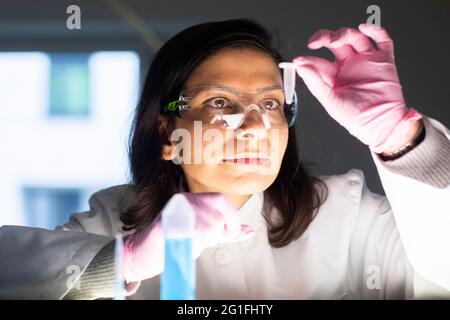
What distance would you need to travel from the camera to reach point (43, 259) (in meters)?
1.76

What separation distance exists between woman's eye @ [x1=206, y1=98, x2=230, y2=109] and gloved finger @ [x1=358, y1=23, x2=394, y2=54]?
1.04 ft

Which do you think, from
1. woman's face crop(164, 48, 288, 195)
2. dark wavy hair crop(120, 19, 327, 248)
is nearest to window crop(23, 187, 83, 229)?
dark wavy hair crop(120, 19, 327, 248)

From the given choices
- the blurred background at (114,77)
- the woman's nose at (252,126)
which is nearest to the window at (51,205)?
the blurred background at (114,77)

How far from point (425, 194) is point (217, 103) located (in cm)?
45

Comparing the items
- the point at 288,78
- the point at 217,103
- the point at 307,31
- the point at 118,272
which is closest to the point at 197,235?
the point at 118,272

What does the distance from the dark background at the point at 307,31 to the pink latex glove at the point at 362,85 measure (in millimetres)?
53

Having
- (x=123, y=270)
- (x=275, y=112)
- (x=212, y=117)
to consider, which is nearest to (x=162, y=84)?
(x=212, y=117)

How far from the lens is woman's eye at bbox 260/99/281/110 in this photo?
1799mm

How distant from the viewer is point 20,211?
186 cm

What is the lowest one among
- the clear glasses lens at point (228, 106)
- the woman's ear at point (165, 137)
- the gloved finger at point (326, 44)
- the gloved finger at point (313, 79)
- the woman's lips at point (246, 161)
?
the woman's lips at point (246, 161)

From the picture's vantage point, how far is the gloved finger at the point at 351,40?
1789 millimetres

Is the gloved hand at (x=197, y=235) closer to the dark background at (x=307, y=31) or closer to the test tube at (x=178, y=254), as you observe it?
the test tube at (x=178, y=254)

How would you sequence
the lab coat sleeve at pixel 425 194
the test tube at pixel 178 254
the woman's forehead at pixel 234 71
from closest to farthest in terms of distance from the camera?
the test tube at pixel 178 254 → the lab coat sleeve at pixel 425 194 → the woman's forehead at pixel 234 71

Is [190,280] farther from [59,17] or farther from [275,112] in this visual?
[59,17]
